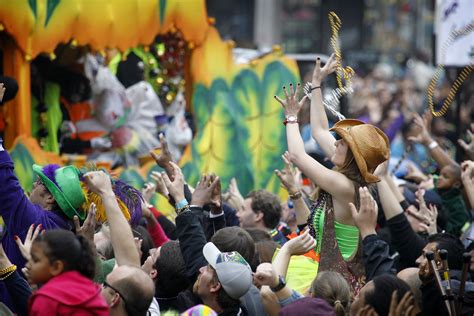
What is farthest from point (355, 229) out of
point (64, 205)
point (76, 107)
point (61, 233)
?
point (76, 107)

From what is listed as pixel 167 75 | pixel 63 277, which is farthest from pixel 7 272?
pixel 167 75

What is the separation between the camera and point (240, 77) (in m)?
11.8

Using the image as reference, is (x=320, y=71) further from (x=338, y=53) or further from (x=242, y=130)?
(x=242, y=130)

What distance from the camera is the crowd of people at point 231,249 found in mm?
4406

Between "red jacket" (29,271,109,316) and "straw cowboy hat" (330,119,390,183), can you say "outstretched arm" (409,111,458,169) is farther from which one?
"red jacket" (29,271,109,316)

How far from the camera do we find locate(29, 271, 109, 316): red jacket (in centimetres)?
390

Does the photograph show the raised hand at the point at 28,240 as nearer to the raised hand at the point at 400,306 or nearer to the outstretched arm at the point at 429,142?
the raised hand at the point at 400,306

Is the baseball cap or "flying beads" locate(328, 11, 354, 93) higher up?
"flying beads" locate(328, 11, 354, 93)

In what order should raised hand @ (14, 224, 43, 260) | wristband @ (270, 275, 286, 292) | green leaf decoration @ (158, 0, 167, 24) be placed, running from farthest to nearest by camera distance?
green leaf decoration @ (158, 0, 167, 24), wristband @ (270, 275, 286, 292), raised hand @ (14, 224, 43, 260)

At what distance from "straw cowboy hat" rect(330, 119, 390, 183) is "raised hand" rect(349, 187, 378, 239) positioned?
39cm

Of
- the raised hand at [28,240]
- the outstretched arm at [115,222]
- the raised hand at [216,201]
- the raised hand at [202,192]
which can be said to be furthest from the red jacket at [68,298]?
the raised hand at [216,201]

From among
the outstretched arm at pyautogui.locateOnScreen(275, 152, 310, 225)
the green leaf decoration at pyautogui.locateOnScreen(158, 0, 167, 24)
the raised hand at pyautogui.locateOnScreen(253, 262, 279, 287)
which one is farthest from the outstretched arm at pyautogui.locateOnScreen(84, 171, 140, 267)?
→ the green leaf decoration at pyautogui.locateOnScreen(158, 0, 167, 24)

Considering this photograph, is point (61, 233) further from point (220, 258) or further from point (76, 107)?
point (76, 107)

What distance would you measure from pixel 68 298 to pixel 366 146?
2.17 m
